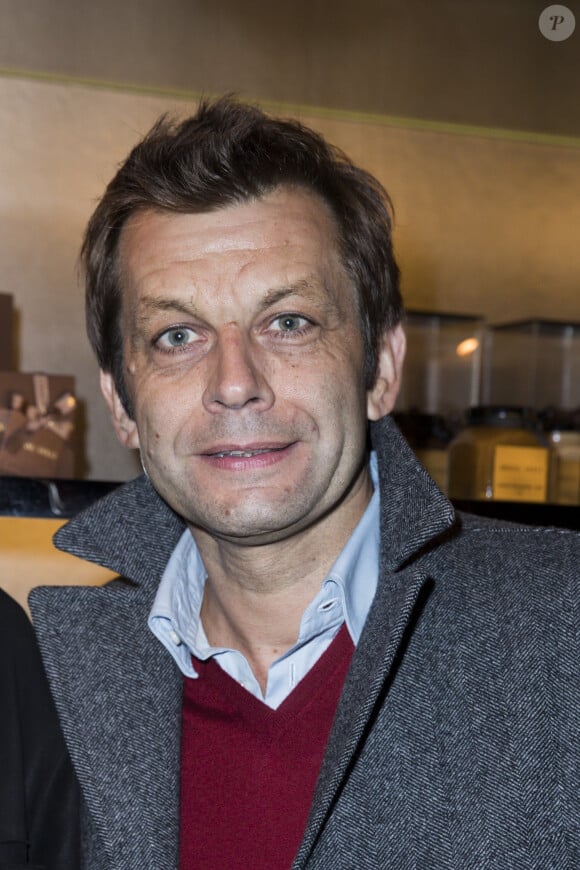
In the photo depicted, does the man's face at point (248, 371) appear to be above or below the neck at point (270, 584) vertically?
above

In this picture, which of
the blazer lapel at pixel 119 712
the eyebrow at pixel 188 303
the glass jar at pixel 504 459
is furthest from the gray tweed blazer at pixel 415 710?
the glass jar at pixel 504 459

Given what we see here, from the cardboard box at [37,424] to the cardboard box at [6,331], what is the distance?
6 centimetres

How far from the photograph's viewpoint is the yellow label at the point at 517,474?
6.17 ft

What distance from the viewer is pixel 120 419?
1433 mm

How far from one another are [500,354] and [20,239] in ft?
3.09

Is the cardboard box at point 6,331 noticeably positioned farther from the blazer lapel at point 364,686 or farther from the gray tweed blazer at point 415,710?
the blazer lapel at point 364,686

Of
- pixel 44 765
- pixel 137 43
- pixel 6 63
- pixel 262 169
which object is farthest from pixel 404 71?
pixel 44 765

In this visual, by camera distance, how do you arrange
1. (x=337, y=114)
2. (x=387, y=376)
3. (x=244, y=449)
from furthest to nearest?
(x=337, y=114)
(x=387, y=376)
(x=244, y=449)

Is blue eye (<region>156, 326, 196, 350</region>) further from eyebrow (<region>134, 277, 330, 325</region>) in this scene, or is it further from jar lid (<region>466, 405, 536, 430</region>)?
jar lid (<region>466, 405, 536, 430</region>)

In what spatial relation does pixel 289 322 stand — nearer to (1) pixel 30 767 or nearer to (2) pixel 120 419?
(2) pixel 120 419

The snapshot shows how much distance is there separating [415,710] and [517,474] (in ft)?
2.86

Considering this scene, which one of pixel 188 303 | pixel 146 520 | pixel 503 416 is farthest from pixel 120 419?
pixel 503 416

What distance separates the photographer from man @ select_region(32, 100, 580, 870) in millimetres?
1048

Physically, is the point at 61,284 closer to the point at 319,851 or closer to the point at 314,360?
the point at 314,360
